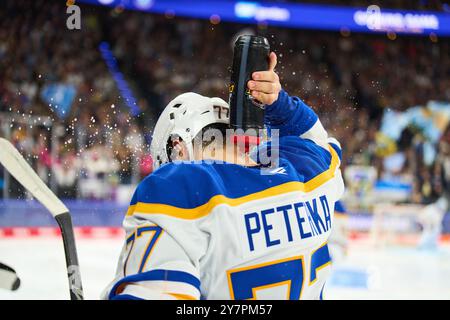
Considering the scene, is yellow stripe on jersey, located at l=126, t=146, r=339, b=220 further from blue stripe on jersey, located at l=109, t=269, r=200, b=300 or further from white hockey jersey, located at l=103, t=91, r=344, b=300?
blue stripe on jersey, located at l=109, t=269, r=200, b=300

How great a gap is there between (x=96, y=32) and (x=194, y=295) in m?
8.22

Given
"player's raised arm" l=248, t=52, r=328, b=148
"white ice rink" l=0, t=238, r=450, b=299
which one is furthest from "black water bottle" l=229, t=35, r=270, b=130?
"white ice rink" l=0, t=238, r=450, b=299

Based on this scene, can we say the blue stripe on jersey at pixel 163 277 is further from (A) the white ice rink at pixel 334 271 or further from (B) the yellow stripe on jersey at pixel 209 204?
(A) the white ice rink at pixel 334 271

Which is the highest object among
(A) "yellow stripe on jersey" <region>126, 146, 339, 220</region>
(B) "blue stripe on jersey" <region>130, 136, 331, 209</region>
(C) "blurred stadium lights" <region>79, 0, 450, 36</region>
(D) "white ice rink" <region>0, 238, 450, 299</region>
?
(C) "blurred stadium lights" <region>79, 0, 450, 36</region>

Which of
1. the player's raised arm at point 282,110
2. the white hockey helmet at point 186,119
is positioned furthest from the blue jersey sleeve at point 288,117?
the white hockey helmet at point 186,119

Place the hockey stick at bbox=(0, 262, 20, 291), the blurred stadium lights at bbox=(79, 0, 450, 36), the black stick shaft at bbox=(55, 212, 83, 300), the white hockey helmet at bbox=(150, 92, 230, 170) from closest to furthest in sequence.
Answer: the white hockey helmet at bbox=(150, 92, 230, 170), the black stick shaft at bbox=(55, 212, 83, 300), the hockey stick at bbox=(0, 262, 20, 291), the blurred stadium lights at bbox=(79, 0, 450, 36)

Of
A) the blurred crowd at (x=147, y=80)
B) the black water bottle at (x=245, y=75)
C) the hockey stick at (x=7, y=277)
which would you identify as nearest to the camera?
the black water bottle at (x=245, y=75)

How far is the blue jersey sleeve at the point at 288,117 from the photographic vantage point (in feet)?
5.47

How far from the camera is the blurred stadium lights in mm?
13125

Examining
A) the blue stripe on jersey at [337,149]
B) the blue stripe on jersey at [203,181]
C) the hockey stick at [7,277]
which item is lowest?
the hockey stick at [7,277]

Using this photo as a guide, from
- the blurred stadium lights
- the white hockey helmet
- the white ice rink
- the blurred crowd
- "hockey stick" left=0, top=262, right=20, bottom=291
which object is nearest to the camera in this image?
the white hockey helmet

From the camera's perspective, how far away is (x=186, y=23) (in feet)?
44.2

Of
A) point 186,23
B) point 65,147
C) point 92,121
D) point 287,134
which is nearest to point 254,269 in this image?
point 287,134

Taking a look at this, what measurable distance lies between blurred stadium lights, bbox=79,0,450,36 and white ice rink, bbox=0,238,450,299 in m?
6.57
